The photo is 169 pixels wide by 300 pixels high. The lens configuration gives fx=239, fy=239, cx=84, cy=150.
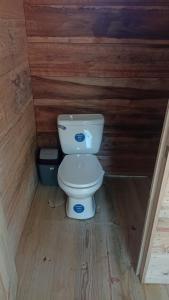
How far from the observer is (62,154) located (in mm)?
2324

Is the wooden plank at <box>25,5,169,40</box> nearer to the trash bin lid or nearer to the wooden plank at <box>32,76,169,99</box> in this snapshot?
the wooden plank at <box>32,76,169,99</box>

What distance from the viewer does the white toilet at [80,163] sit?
176 cm

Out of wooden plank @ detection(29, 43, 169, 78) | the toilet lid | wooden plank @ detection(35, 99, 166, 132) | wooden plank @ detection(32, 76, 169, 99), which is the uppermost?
wooden plank @ detection(29, 43, 169, 78)

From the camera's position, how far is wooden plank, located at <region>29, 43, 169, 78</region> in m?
1.99

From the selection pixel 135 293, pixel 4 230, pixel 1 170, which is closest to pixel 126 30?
pixel 1 170

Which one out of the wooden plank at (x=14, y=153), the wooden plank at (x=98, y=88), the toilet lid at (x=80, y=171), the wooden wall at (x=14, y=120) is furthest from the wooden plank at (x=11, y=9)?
the toilet lid at (x=80, y=171)

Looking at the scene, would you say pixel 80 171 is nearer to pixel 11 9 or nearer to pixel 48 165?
pixel 48 165

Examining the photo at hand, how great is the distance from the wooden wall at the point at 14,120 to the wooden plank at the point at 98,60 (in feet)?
0.48

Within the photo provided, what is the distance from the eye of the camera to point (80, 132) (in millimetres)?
2020

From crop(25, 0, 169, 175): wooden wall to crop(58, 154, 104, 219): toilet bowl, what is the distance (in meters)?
0.46

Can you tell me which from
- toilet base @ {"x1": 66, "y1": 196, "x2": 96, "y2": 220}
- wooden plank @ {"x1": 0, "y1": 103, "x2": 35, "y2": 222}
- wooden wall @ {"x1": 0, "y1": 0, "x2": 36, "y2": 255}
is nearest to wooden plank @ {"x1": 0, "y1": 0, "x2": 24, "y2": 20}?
wooden wall @ {"x1": 0, "y1": 0, "x2": 36, "y2": 255}

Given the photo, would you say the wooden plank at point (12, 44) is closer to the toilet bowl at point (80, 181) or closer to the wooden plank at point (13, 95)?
the wooden plank at point (13, 95)

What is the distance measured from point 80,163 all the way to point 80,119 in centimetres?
38

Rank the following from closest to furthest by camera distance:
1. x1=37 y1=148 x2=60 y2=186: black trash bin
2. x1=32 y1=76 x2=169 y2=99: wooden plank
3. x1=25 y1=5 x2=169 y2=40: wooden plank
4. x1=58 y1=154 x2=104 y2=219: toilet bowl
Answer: x1=58 y1=154 x2=104 y2=219: toilet bowl, x1=25 y1=5 x2=169 y2=40: wooden plank, x1=32 y1=76 x2=169 y2=99: wooden plank, x1=37 y1=148 x2=60 y2=186: black trash bin
